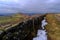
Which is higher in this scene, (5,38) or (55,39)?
(5,38)

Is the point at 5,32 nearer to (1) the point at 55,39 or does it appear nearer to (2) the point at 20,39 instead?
(2) the point at 20,39

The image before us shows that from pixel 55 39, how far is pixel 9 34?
7146mm

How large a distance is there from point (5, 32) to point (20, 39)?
273cm

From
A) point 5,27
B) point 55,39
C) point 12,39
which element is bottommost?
point 55,39

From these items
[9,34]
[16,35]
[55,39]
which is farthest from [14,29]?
[55,39]

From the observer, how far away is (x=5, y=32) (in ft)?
41.6

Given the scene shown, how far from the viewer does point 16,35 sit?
47.4ft

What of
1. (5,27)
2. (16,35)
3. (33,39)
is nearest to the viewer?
(5,27)

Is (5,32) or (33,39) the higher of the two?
(5,32)

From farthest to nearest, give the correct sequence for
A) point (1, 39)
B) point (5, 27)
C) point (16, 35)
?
point (16, 35) < point (5, 27) < point (1, 39)

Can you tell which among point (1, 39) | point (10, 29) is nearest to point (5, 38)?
point (1, 39)

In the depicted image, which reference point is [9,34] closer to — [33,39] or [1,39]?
[1,39]

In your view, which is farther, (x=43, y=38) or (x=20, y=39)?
(x=43, y=38)

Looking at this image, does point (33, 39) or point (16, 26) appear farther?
point (33, 39)
